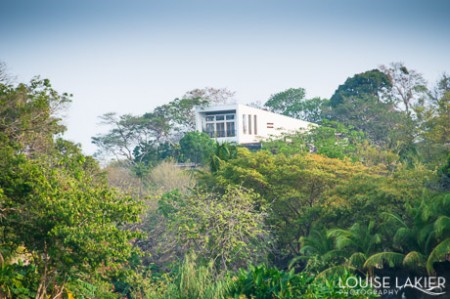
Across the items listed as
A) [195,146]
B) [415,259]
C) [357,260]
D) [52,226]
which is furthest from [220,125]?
[52,226]

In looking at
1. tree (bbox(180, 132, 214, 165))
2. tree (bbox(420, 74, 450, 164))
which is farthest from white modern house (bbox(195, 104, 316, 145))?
tree (bbox(420, 74, 450, 164))

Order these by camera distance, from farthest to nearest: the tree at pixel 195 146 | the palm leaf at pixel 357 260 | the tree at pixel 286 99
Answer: the tree at pixel 286 99 → the tree at pixel 195 146 → the palm leaf at pixel 357 260

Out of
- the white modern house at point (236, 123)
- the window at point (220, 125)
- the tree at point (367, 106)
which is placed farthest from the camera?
the tree at point (367, 106)

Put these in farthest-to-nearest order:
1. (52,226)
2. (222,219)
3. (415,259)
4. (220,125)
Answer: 1. (220,125)
2. (222,219)
3. (415,259)
4. (52,226)

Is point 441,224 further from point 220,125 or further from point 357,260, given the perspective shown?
point 220,125

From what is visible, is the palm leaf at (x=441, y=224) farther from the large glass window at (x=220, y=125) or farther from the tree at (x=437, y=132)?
the large glass window at (x=220, y=125)

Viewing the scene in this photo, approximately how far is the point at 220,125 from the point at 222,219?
908 inches

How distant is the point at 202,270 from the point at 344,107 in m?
39.0

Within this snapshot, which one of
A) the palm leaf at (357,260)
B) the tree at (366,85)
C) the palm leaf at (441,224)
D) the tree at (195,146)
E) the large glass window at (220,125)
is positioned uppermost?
the tree at (366,85)

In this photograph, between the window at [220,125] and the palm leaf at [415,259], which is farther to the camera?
the window at [220,125]

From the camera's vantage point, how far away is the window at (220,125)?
137ft

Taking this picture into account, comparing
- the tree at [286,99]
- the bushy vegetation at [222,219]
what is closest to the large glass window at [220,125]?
the bushy vegetation at [222,219]

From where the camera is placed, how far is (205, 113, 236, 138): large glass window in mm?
41750

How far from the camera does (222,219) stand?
64.2ft
